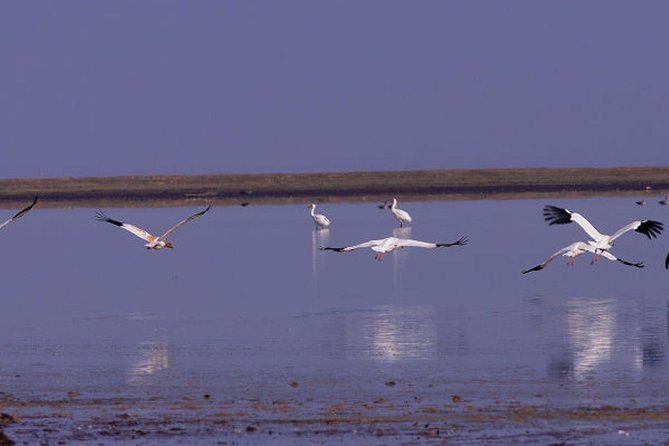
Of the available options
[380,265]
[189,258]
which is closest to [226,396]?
[380,265]

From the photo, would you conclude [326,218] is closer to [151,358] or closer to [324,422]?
[151,358]

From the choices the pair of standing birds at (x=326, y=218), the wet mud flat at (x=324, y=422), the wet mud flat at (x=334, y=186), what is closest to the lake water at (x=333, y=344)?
the wet mud flat at (x=324, y=422)

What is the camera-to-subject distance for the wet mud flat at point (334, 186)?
53.3 metres

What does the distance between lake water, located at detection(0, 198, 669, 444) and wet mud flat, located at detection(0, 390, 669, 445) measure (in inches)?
1.1

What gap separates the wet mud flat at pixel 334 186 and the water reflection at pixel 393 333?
103 ft

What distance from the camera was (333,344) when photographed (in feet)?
48.3

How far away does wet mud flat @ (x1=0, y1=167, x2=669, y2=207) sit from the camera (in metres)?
53.3

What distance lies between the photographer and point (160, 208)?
4625 cm

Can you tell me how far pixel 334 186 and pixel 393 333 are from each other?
156ft

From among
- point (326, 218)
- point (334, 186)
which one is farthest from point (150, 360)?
point (334, 186)

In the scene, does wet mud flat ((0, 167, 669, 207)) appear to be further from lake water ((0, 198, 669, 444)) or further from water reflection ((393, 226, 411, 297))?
lake water ((0, 198, 669, 444))

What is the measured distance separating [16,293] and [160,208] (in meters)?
25.7

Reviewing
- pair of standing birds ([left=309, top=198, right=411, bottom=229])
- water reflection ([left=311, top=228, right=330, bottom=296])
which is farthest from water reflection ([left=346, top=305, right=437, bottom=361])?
pair of standing birds ([left=309, top=198, right=411, bottom=229])

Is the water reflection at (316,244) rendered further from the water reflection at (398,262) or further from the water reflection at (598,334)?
the water reflection at (598,334)
